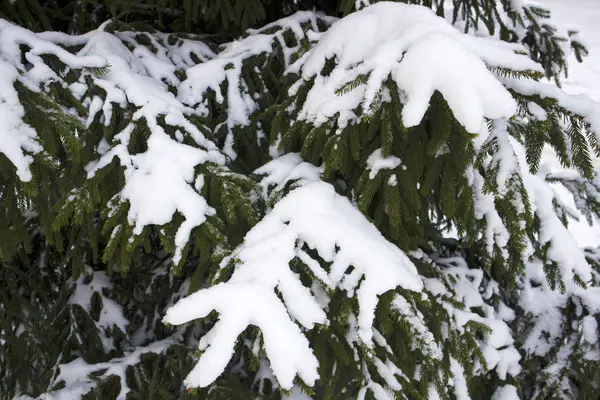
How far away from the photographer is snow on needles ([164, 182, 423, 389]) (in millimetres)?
1182

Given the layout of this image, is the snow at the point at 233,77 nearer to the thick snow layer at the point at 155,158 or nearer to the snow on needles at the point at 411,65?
the thick snow layer at the point at 155,158

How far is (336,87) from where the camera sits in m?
1.53

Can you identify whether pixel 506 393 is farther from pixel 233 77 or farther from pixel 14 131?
pixel 14 131

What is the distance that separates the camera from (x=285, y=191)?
181 cm

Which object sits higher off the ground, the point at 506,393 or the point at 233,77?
the point at 233,77

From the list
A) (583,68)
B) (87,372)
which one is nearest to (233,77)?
(87,372)

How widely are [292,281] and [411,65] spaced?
67cm

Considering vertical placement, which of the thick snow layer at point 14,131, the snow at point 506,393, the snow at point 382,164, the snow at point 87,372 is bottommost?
the snow at point 506,393

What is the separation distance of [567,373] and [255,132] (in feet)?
6.76

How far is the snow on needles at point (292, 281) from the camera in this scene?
1.18 m

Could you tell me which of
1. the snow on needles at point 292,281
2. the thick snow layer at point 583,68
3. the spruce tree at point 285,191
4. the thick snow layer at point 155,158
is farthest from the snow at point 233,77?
the thick snow layer at point 583,68

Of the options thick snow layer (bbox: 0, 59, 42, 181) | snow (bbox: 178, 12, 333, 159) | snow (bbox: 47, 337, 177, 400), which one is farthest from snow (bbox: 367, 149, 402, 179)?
snow (bbox: 47, 337, 177, 400)

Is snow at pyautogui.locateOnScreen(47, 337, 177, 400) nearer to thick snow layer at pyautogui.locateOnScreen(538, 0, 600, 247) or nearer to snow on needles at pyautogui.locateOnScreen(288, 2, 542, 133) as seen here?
snow on needles at pyautogui.locateOnScreen(288, 2, 542, 133)

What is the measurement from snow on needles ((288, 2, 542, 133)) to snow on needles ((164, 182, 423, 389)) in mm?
328
